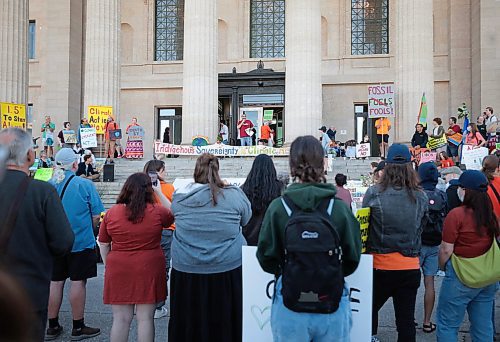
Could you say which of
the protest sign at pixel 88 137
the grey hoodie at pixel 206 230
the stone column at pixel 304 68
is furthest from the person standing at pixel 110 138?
the grey hoodie at pixel 206 230

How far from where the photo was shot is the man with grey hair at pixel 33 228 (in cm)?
357

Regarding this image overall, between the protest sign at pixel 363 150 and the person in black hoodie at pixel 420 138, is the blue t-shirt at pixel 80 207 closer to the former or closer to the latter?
the person in black hoodie at pixel 420 138

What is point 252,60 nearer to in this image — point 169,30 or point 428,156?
point 169,30

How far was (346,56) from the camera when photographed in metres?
26.5

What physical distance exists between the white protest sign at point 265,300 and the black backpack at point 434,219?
7.49 ft

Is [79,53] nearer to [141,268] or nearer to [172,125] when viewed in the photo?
[172,125]

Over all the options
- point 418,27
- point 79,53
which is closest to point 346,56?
point 418,27

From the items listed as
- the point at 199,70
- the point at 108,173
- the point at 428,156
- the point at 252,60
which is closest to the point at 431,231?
the point at 428,156

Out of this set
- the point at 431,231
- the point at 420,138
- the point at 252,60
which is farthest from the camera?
the point at 252,60

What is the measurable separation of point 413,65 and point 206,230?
713 inches

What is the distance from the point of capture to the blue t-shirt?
597cm

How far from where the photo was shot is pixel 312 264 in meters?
3.07

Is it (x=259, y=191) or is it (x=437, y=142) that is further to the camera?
(x=437, y=142)

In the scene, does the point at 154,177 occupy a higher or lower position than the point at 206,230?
higher
